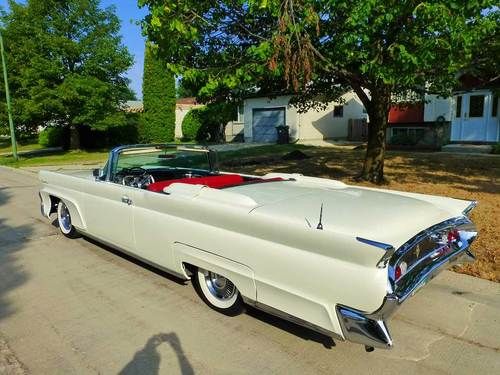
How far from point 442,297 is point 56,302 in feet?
11.6

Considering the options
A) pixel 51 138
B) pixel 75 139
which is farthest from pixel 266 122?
pixel 51 138

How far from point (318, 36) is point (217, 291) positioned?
414 cm

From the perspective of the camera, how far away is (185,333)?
3303 mm

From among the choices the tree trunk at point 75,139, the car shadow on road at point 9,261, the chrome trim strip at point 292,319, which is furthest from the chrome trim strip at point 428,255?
the tree trunk at point 75,139

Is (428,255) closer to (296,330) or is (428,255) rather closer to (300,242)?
(300,242)

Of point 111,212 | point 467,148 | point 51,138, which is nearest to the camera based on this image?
point 111,212

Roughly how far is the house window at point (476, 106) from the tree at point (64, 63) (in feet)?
55.6

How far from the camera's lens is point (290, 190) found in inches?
152

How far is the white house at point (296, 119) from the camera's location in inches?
1016

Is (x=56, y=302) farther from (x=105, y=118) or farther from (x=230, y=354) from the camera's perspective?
(x=105, y=118)

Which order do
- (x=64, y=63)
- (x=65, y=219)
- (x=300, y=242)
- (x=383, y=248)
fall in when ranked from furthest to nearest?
(x=64, y=63), (x=65, y=219), (x=300, y=242), (x=383, y=248)

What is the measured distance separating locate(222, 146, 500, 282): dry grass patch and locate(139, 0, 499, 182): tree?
2165 millimetres

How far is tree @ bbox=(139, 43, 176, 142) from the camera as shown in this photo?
27.3 m

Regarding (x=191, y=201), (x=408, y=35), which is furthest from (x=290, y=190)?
(x=408, y=35)
